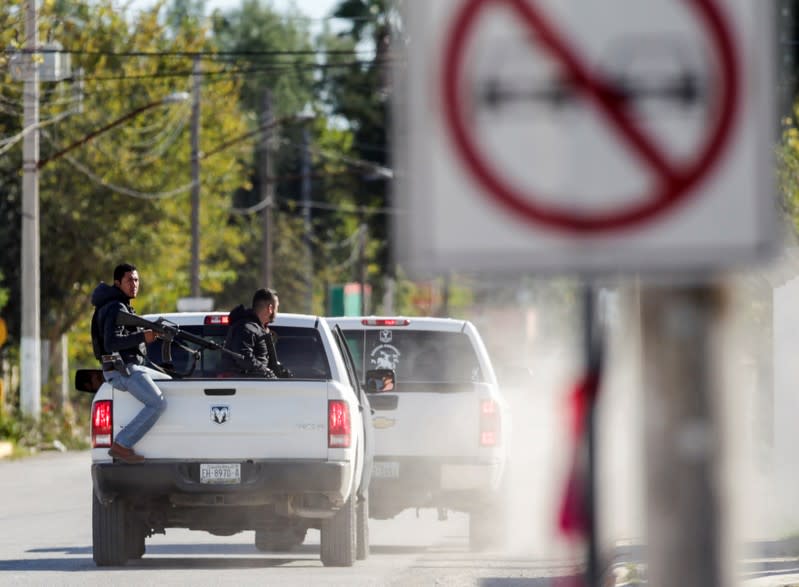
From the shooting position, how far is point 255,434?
14344mm

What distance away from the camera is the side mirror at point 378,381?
15391 mm

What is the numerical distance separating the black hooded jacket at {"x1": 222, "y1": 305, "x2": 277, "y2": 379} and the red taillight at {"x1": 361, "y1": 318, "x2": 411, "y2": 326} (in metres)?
2.36

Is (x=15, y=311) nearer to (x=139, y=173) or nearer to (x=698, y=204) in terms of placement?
(x=139, y=173)

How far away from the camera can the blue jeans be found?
557 inches

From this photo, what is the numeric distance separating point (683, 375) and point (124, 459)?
10684 mm

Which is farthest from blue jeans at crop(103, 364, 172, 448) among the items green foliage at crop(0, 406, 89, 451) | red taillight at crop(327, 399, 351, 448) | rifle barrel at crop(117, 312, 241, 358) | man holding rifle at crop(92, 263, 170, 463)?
green foliage at crop(0, 406, 89, 451)

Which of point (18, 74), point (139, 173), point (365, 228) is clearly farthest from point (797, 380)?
point (365, 228)

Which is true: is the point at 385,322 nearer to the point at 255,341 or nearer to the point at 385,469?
the point at 385,469

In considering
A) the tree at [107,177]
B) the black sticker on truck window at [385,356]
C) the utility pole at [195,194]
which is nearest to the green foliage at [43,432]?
the utility pole at [195,194]

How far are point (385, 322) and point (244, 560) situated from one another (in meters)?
2.43

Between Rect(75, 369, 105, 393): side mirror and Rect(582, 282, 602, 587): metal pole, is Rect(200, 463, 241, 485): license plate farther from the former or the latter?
Rect(582, 282, 602, 587): metal pole

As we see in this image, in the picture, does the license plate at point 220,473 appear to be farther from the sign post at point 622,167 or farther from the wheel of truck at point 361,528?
the sign post at point 622,167

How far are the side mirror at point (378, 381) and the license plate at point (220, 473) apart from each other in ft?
4.69

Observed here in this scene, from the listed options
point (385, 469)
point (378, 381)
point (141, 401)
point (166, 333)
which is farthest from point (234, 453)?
point (385, 469)
